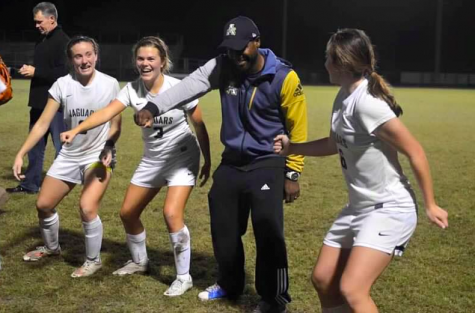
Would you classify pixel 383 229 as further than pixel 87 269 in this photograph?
No

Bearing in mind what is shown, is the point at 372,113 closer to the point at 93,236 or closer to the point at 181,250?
the point at 181,250

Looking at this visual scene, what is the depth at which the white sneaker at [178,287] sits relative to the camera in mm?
4715

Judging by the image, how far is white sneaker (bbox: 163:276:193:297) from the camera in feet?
15.5

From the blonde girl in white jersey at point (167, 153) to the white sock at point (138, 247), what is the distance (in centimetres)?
22

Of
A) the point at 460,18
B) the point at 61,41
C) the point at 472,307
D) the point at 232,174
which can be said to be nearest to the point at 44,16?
the point at 61,41

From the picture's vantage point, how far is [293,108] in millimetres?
4164

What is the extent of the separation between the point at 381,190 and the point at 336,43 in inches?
30.7

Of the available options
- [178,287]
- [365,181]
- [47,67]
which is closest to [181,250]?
[178,287]

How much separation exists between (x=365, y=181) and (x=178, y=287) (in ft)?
6.29

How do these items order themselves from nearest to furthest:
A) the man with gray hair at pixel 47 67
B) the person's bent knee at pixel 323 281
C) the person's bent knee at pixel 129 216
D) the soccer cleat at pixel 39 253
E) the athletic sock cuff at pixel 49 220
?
the person's bent knee at pixel 323 281 < the person's bent knee at pixel 129 216 < the athletic sock cuff at pixel 49 220 < the soccer cleat at pixel 39 253 < the man with gray hair at pixel 47 67

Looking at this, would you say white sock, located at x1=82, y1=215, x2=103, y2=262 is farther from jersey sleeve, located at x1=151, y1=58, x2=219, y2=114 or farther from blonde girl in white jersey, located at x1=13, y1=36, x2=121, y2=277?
jersey sleeve, located at x1=151, y1=58, x2=219, y2=114

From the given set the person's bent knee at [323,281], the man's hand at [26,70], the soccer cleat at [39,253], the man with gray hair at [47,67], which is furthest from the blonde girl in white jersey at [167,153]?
the man with gray hair at [47,67]

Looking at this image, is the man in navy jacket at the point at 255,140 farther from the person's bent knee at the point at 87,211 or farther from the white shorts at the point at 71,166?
the white shorts at the point at 71,166

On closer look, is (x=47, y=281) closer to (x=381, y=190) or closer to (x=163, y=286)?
(x=163, y=286)
